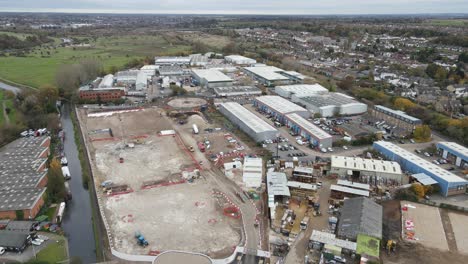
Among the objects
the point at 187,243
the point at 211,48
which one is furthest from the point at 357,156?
the point at 211,48

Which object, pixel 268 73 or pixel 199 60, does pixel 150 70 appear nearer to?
pixel 199 60

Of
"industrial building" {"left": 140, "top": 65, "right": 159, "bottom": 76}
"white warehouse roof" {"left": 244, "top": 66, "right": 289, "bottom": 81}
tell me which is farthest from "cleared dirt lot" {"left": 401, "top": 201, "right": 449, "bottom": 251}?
"industrial building" {"left": 140, "top": 65, "right": 159, "bottom": 76}

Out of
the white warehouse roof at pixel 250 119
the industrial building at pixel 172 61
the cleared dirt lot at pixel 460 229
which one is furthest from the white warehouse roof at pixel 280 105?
the industrial building at pixel 172 61

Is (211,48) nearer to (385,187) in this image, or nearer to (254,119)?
(254,119)

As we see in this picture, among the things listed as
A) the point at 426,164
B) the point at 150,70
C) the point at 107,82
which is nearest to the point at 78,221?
the point at 426,164

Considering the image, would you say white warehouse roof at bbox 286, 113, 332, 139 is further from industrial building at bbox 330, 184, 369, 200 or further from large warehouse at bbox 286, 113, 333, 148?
industrial building at bbox 330, 184, 369, 200

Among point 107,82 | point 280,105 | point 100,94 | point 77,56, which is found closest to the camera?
point 280,105

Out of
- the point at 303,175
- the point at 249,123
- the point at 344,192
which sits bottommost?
the point at 344,192
